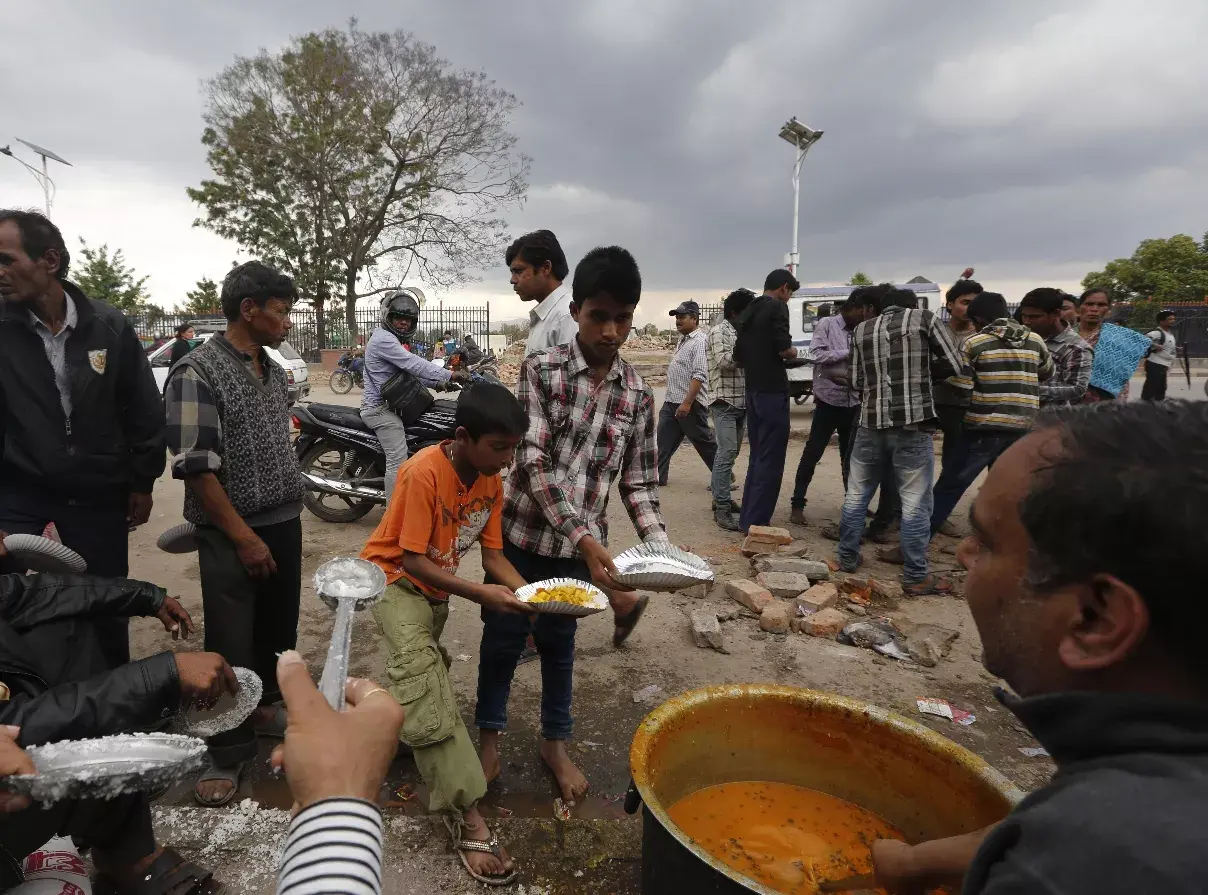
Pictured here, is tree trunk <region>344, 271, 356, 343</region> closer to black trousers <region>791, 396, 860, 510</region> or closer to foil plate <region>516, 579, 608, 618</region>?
black trousers <region>791, 396, 860, 510</region>

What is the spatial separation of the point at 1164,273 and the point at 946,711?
34929 millimetres

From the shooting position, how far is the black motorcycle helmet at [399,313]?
15.0 ft

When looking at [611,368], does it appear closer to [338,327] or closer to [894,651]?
[894,651]

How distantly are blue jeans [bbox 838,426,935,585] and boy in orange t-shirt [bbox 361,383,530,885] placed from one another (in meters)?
3.02

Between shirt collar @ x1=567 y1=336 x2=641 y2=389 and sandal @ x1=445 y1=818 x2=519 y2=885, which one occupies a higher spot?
shirt collar @ x1=567 y1=336 x2=641 y2=389

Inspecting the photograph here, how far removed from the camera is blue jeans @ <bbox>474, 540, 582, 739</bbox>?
2.30 m

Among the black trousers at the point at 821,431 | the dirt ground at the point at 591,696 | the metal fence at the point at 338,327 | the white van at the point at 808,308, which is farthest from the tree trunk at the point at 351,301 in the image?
the black trousers at the point at 821,431

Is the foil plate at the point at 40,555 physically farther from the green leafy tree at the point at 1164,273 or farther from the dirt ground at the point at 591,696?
the green leafy tree at the point at 1164,273

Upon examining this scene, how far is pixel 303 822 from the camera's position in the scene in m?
0.83

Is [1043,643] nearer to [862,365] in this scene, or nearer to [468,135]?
[862,365]

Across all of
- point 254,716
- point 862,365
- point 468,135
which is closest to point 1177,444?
point 254,716

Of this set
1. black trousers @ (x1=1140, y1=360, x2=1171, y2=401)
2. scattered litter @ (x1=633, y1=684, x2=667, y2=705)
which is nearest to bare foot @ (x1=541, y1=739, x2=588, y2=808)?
scattered litter @ (x1=633, y1=684, x2=667, y2=705)

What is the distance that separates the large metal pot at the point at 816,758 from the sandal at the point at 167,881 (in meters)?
1.29

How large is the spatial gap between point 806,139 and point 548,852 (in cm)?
1955
